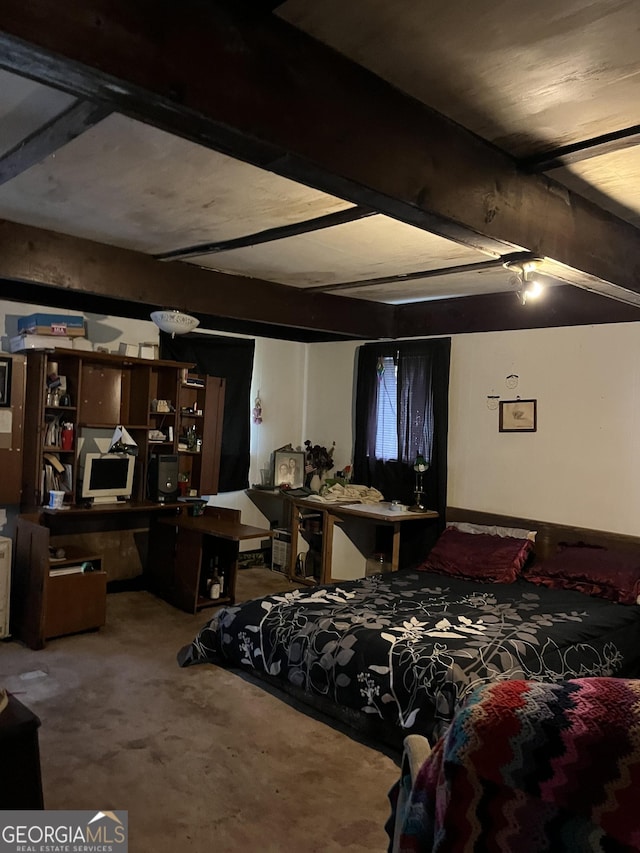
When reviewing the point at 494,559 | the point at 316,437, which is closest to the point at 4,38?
the point at 494,559

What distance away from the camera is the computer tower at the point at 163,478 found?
5.15 meters

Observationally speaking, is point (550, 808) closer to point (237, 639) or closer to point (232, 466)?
point (237, 639)

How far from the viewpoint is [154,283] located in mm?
4000

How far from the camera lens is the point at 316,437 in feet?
22.0

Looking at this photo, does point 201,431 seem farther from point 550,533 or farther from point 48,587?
point 550,533

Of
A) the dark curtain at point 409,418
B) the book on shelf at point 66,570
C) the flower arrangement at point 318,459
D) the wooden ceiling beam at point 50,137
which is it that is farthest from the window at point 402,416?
the wooden ceiling beam at point 50,137

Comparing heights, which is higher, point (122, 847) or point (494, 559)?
point (494, 559)

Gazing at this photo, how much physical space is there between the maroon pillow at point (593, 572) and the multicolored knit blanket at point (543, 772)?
3172 mm

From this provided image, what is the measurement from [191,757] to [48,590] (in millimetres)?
1698

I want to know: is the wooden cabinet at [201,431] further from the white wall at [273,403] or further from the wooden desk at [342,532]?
the wooden desk at [342,532]

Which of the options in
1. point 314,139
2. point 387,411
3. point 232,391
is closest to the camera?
point 314,139

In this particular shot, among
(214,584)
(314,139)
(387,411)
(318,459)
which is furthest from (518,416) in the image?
(314,139)

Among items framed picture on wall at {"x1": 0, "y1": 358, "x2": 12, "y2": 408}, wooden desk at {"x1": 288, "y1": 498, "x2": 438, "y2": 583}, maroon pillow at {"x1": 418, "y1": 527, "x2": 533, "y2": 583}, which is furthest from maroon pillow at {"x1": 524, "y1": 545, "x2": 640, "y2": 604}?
framed picture on wall at {"x1": 0, "y1": 358, "x2": 12, "y2": 408}

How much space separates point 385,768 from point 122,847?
1.13 m
